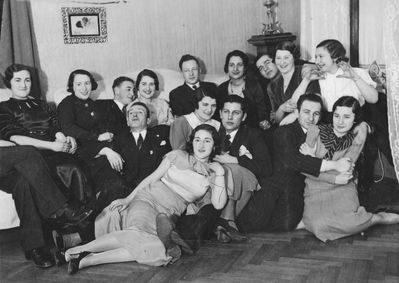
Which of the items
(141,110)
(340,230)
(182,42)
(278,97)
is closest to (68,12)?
(182,42)

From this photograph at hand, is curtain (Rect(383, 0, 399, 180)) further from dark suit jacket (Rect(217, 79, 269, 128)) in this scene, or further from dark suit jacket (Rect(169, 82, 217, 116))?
dark suit jacket (Rect(169, 82, 217, 116))

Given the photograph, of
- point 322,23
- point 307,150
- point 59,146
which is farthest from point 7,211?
point 322,23

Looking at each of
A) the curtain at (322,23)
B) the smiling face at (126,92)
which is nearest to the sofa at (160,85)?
the smiling face at (126,92)

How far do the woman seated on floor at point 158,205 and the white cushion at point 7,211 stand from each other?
51cm

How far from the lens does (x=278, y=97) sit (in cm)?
400

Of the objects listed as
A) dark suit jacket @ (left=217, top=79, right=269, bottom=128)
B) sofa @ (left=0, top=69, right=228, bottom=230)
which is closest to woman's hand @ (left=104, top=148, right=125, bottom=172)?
sofa @ (left=0, top=69, right=228, bottom=230)

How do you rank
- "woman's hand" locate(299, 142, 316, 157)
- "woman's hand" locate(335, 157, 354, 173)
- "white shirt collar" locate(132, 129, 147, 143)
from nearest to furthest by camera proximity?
"woman's hand" locate(335, 157, 354, 173) → "woman's hand" locate(299, 142, 316, 157) → "white shirt collar" locate(132, 129, 147, 143)

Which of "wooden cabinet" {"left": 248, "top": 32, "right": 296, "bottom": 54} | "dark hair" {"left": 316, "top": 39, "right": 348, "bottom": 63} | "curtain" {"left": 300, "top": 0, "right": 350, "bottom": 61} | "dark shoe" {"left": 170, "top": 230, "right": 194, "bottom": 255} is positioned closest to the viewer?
"dark shoe" {"left": 170, "top": 230, "right": 194, "bottom": 255}

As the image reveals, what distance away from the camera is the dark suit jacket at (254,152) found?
3381 mm

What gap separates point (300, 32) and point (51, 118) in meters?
2.80

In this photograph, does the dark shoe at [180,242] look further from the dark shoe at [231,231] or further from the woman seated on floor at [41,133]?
the woman seated on floor at [41,133]

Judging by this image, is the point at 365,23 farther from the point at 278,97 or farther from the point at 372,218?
the point at 372,218

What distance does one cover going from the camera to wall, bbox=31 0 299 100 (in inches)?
175

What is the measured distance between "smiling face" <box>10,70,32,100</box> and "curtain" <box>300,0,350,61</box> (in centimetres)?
263
